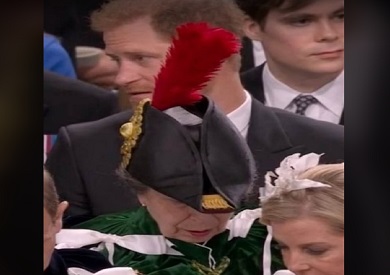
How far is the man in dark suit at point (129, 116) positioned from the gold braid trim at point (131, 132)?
2 cm

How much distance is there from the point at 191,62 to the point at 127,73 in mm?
306

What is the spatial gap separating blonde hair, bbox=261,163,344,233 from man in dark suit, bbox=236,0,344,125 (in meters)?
0.25

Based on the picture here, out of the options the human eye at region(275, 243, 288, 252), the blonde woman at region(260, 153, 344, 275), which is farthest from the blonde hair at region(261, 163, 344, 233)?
the human eye at region(275, 243, 288, 252)

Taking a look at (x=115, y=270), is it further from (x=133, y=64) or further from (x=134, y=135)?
(x=133, y=64)

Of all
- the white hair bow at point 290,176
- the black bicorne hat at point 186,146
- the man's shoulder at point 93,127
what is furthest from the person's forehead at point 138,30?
the white hair bow at point 290,176

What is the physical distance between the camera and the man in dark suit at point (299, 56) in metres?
3.38

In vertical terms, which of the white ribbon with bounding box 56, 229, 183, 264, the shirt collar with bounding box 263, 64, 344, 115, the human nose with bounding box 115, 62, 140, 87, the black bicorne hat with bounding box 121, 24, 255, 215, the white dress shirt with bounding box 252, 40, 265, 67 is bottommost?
the white ribbon with bounding box 56, 229, 183, 264

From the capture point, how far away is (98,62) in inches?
133

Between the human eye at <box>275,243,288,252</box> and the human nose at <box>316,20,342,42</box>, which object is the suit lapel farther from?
the human eye at <box>275,243,288,252</box>

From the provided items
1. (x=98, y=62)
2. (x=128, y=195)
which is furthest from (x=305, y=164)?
(x=98, y=62)

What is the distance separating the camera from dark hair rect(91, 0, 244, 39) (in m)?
3.36
